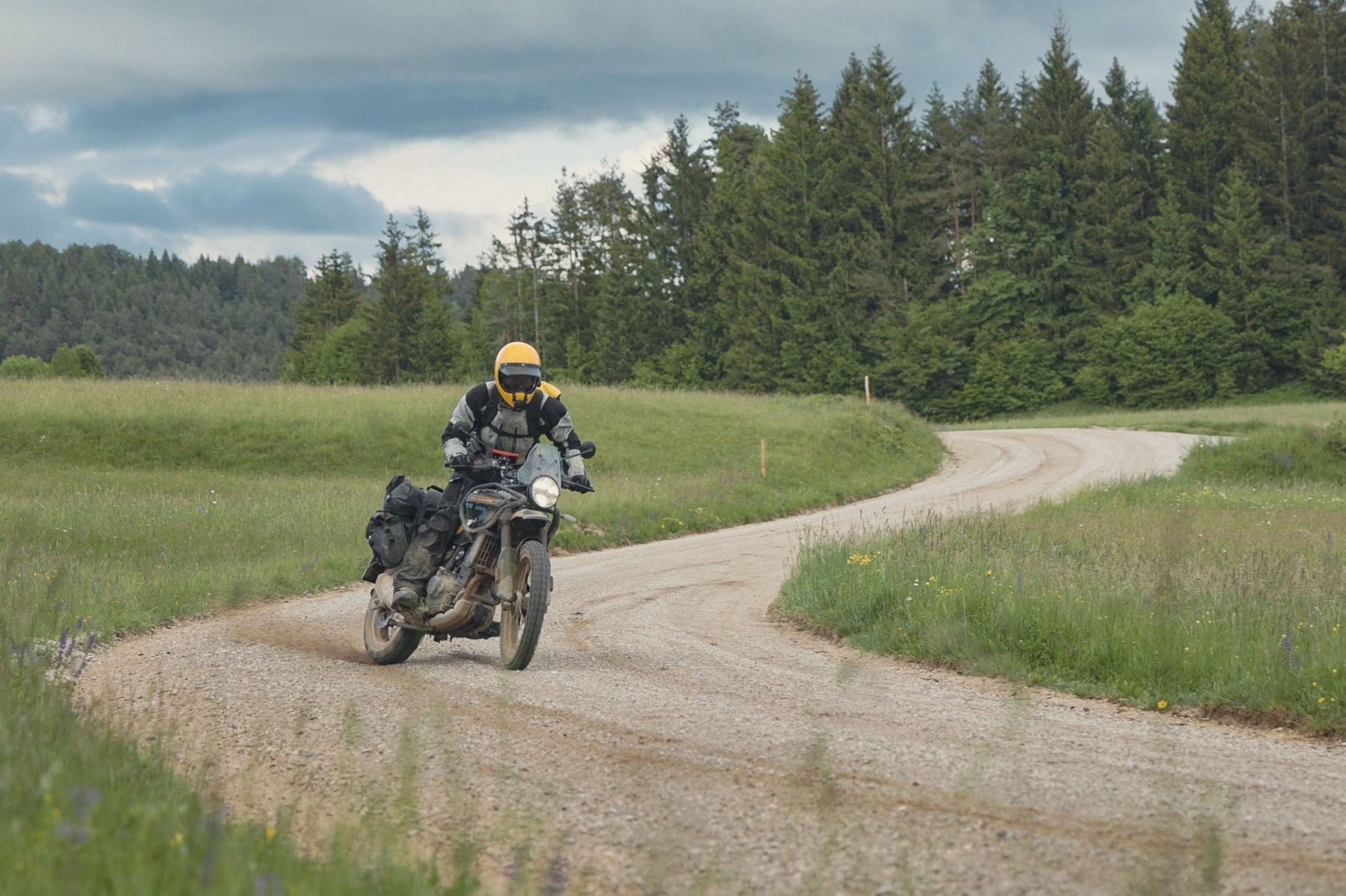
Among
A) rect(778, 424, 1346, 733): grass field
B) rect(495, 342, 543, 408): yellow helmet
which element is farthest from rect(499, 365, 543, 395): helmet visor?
rect(778, 424, 1346, 733): grass field

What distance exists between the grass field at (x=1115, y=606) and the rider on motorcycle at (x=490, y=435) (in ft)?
11.0

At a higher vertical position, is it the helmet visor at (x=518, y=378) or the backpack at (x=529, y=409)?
the helmet visor at (x=518, y=378)

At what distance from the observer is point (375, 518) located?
383 inches

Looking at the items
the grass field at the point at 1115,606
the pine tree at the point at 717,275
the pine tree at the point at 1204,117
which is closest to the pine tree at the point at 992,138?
the pine tree at the point at 1204,117

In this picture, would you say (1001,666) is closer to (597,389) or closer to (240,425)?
(240,425)

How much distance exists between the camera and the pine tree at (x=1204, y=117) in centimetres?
6631

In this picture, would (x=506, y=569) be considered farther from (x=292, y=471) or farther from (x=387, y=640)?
(x=292, y=471)

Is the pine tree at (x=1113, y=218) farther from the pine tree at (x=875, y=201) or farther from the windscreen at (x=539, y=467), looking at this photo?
the windscreen at (x=539, y=467)

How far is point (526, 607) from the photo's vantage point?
8656mm

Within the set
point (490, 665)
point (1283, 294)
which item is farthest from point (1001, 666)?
point (1283, 294)

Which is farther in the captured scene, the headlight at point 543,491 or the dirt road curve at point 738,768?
the headlight at point 543,491

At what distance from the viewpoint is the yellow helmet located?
9141mm

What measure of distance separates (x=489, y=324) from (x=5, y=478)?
7060 centimetres

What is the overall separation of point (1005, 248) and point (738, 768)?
68.8 meters
